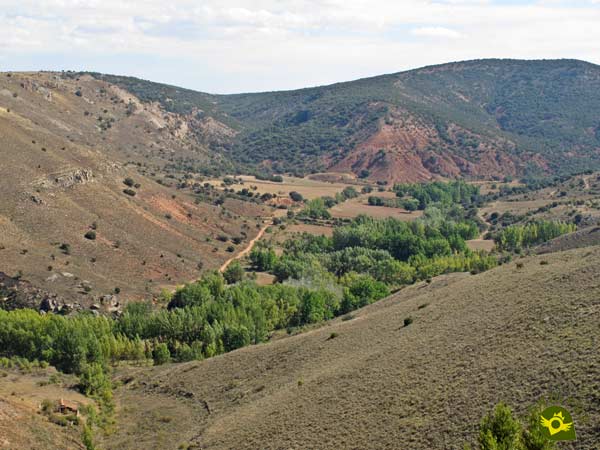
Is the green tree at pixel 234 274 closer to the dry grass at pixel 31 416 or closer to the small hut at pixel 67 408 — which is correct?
the dry grass at pixel 31 416

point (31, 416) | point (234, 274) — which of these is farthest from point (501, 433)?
point (234, 274)

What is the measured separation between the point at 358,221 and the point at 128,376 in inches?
3777

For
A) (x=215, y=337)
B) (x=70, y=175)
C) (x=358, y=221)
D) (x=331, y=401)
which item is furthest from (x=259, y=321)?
(x=358, y=221)

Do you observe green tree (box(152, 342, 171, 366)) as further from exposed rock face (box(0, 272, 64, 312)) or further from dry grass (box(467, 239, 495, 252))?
dry grass (box(467, 239, 495, 252))

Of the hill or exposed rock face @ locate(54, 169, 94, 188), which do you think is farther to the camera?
exposed rock face @ locate(54, 169, 94, 188)

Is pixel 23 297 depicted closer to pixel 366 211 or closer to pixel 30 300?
pixel 30 300

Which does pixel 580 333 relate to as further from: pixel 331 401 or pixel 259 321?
pixel 259 321

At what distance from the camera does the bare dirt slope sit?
35719 mm

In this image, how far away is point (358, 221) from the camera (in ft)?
506

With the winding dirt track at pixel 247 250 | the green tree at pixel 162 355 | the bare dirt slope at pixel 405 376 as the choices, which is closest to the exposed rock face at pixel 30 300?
the green tree at pixel 162 355

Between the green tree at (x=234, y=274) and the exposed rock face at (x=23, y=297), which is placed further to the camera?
the green tree at (x=234, y=274)

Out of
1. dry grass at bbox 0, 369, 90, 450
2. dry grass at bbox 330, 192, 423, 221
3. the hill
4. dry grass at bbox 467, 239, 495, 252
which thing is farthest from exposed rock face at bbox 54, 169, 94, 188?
dry grass at bbox 467, 239, 495, 252

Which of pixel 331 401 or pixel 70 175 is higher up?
pixel 70 175

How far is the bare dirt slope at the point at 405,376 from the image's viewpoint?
35.7m
